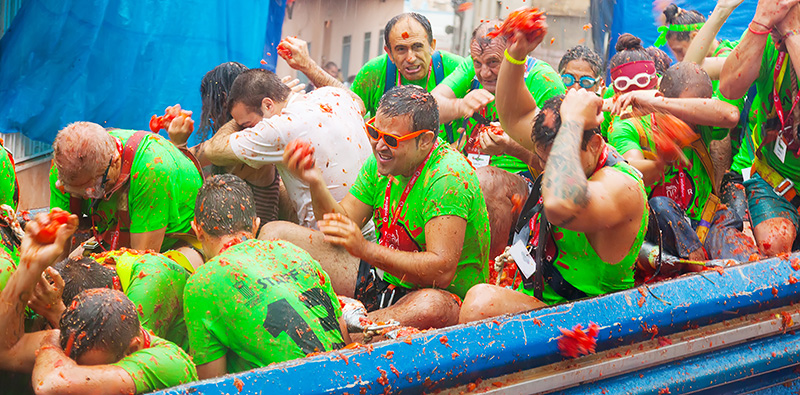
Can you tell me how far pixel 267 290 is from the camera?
2611 millimetres

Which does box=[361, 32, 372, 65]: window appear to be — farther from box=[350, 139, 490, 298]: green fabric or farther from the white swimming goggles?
box=[350, 139, 490, 298]: green fabric

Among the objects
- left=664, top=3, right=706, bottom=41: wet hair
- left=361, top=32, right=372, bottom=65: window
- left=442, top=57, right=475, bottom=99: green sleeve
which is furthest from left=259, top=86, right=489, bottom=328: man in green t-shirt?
left=361, top=32, right=372, bottom=65: window

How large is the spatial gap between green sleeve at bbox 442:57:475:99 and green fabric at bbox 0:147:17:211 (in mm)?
2487

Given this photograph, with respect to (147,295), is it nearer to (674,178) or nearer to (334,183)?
(334,183)

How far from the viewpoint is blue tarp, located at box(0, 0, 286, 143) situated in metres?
5.46

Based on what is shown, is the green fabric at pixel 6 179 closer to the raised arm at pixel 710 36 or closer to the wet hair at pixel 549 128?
the wet hair at pixel 549 128

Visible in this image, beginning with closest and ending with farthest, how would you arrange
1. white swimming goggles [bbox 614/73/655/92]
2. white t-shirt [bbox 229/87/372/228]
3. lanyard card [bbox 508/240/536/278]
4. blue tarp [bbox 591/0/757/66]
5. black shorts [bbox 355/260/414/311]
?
lanyard card [bbox 508/240/536/278] < black shorts [bbox 355/260/414/311] < white t-shirt [bbox 229/87/372/228] < white swimming goggles [bbox 614/73/655/92] < blue tarp [bbox 591/0/757/66]

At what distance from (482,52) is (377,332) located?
2149 mm

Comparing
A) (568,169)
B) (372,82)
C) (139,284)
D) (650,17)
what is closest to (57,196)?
(139,284)

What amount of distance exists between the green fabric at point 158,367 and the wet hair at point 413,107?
1415mm

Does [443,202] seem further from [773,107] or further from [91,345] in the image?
[773,107]

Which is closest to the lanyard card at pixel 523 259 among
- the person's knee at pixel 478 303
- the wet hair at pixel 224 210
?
the person's knee at pixel 478 303

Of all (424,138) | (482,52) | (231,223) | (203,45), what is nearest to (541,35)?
(424,138)

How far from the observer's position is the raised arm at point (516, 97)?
10.7 ft
